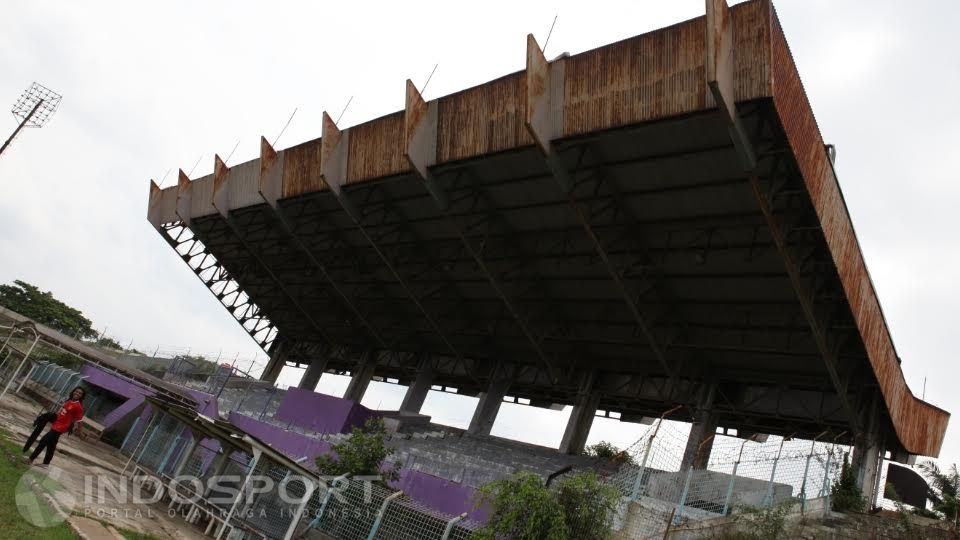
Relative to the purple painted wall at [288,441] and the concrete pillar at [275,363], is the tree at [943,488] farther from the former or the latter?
the concrete pillar at [275,363]

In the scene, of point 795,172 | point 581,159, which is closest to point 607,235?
point 581,159

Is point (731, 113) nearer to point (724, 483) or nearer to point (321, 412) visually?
point (724, 483)

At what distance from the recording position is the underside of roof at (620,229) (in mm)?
18578

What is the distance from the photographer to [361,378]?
4500 cm

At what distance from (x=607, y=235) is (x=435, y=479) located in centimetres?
1126

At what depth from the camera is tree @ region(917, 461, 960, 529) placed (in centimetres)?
1907

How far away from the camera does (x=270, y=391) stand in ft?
145

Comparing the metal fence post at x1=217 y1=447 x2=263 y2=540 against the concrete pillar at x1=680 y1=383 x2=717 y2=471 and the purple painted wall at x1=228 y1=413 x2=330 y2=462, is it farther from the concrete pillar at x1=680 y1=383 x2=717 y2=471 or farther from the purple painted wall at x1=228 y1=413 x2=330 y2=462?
the concrete pillar at x1=680 y1=383 x2=717 y2=471

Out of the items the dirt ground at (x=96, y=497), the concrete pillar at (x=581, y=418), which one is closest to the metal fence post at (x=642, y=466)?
the dirt ground at (x=96, y=497)

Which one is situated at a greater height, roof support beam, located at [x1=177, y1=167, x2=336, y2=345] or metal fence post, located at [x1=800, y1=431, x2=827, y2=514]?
roof support beam, located at [x1=177, y1=167, x2=336, y2=345]

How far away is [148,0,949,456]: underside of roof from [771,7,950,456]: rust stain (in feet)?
0.34

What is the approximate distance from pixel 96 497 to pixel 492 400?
1025 inches

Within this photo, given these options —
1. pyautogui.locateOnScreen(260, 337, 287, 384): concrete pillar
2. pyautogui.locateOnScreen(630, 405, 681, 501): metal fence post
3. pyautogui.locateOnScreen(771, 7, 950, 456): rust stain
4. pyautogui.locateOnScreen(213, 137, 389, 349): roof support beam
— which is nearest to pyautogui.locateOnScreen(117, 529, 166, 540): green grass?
pyautogui.locateOnScreen(630, 405, 681, 501): metal fence post

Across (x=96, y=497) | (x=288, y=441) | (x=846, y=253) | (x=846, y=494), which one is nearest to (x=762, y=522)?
(x=846, y=494)
